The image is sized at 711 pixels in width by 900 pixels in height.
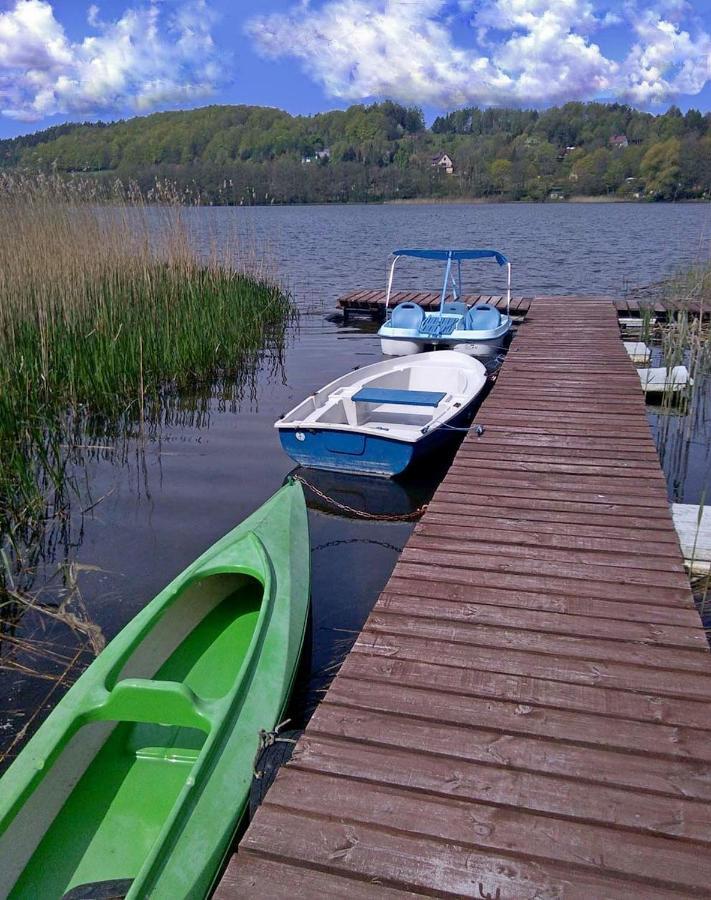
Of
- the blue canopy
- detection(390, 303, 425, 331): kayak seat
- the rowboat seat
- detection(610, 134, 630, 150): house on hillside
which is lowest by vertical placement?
the rowboat seat

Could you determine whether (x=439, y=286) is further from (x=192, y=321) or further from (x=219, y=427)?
(x=219, y=427)

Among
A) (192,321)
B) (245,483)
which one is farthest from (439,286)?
(245,483)

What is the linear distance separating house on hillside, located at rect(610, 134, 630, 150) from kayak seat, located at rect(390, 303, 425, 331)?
9456 cm

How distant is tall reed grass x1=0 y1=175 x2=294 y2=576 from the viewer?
22.2 feet

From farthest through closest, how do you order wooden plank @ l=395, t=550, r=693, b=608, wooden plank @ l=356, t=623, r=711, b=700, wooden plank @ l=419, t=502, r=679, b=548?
wooden plank @ l=419, t=502, r=679, b=548, wooden plank @ l=395, t=550, r=693, b=608, wooden plank @ l=356, t=623, r=711, b=700

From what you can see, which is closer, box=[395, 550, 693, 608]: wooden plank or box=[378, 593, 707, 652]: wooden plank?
box=[378, 593, 707, 652]: wooden plank

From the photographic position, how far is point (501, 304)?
14.4 meters

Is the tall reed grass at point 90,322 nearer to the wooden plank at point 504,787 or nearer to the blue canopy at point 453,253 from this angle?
the blue canopy at point 453,253

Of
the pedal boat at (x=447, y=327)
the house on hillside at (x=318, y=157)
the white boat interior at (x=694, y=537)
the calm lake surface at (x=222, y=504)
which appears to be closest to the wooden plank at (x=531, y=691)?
the calm lake surface at (x=222, y=504)

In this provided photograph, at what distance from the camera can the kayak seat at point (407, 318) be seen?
1152 centimetres

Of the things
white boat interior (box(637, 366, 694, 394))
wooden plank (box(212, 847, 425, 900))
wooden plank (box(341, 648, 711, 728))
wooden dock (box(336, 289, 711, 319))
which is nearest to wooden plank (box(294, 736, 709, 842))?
wooden plank (box(341, 648, 711, 728))

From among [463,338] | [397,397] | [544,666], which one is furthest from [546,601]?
[463,338]

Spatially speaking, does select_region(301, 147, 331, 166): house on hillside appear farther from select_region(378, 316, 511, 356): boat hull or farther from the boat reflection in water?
the boat reflection in water

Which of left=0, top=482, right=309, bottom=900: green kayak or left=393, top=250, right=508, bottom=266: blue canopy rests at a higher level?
left=393, top=250, right=508, bottom=266: blue canopy
